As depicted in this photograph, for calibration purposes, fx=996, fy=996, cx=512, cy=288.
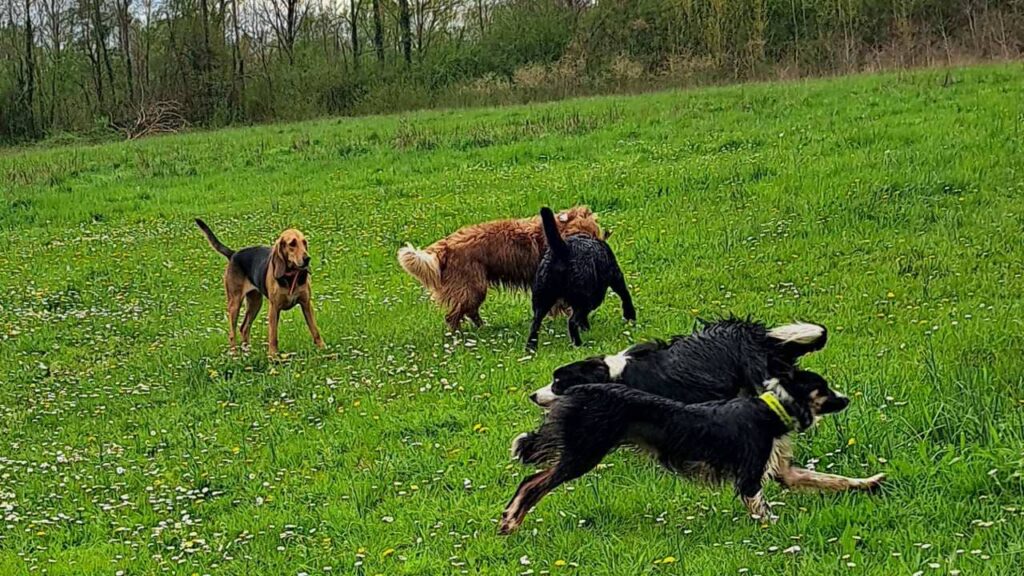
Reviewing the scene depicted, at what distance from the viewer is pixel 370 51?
1834 inches

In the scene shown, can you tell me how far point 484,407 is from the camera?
689cm

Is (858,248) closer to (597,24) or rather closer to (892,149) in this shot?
(892,149)

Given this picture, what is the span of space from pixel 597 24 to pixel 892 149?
81.2 ft

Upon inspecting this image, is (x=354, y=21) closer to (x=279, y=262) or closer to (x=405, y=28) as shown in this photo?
(x=405, y=28)

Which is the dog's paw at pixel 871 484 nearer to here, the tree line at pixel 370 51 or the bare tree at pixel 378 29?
the tree line at pixel 370 51

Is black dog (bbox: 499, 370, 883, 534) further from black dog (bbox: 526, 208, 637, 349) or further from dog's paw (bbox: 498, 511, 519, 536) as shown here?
black dog (bbox: 526, 208, 637, 349)

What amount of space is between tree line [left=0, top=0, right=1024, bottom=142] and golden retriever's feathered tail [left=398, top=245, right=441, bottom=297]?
71.3ft

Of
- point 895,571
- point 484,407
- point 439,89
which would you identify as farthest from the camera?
point 439,89

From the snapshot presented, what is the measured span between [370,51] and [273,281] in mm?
38926

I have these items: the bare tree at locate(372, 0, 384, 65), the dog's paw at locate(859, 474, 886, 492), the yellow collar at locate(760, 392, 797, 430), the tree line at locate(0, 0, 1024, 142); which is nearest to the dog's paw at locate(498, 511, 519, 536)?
the yellow collar at locate(760, 392, 797, 430)

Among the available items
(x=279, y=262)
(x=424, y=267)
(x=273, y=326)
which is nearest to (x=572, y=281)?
(x=424, y=267)

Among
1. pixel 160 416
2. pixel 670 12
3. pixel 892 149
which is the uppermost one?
pixel 670 12

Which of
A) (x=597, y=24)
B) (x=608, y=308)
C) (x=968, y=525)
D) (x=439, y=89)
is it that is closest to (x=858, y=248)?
(x=608, y=308)

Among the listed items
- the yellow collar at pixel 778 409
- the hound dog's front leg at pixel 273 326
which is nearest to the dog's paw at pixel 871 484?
the yellow collar at pixel 778 409
